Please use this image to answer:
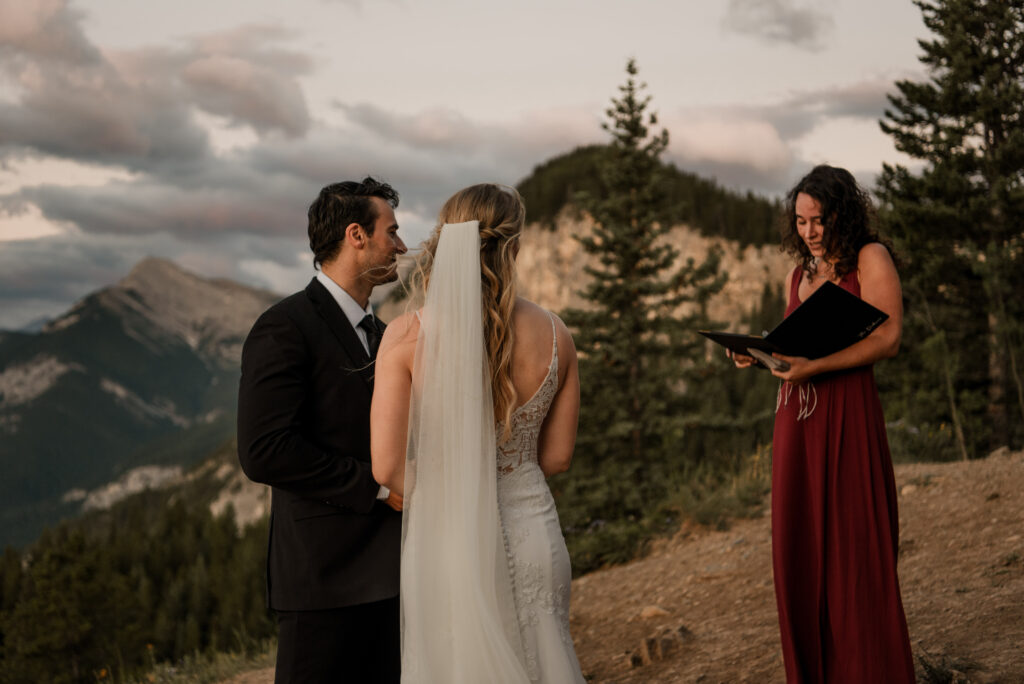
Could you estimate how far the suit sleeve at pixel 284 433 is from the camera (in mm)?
2844

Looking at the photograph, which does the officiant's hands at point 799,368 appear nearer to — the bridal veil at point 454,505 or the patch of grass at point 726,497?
the bridal veil at point 454,505

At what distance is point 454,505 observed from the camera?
276 centimetres

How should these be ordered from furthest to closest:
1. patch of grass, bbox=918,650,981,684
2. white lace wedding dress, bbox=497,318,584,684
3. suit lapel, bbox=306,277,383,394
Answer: patch of grass, bbox=918,650,981,684 < suit lapel, bbox=306,277,383,394 < white lace wedding dress, bbox=497,318,584,684

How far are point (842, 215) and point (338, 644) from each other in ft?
9.06

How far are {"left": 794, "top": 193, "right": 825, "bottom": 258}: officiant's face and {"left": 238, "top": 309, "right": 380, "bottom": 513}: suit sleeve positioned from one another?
7.20ft

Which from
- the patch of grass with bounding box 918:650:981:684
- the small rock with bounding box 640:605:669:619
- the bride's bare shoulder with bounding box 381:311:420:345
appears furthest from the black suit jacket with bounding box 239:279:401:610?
the small rock with bounding box 640:605:669:619

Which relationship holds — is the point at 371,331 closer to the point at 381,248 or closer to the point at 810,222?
the point at 381,248

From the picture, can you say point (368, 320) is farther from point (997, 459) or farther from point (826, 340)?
point (997, 459)

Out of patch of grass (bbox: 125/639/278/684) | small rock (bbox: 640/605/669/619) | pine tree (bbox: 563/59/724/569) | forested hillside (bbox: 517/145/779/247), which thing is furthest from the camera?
forested hillside (bbox: 517/145/779/247)

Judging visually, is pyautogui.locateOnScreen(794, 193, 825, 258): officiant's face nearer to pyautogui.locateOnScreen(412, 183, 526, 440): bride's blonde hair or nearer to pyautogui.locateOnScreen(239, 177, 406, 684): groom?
pyautogui.locateOnScreen(412, 183, 526, 440): bride's blonde hair

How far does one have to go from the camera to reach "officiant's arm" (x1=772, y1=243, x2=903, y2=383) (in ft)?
11.1

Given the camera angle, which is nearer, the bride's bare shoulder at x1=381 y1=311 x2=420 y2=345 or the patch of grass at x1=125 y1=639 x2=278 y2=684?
the bride's bare shoulder at x1=381 y1=311 x2=420 y2=345

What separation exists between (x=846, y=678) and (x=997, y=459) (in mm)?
6084

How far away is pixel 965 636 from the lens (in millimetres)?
4234
